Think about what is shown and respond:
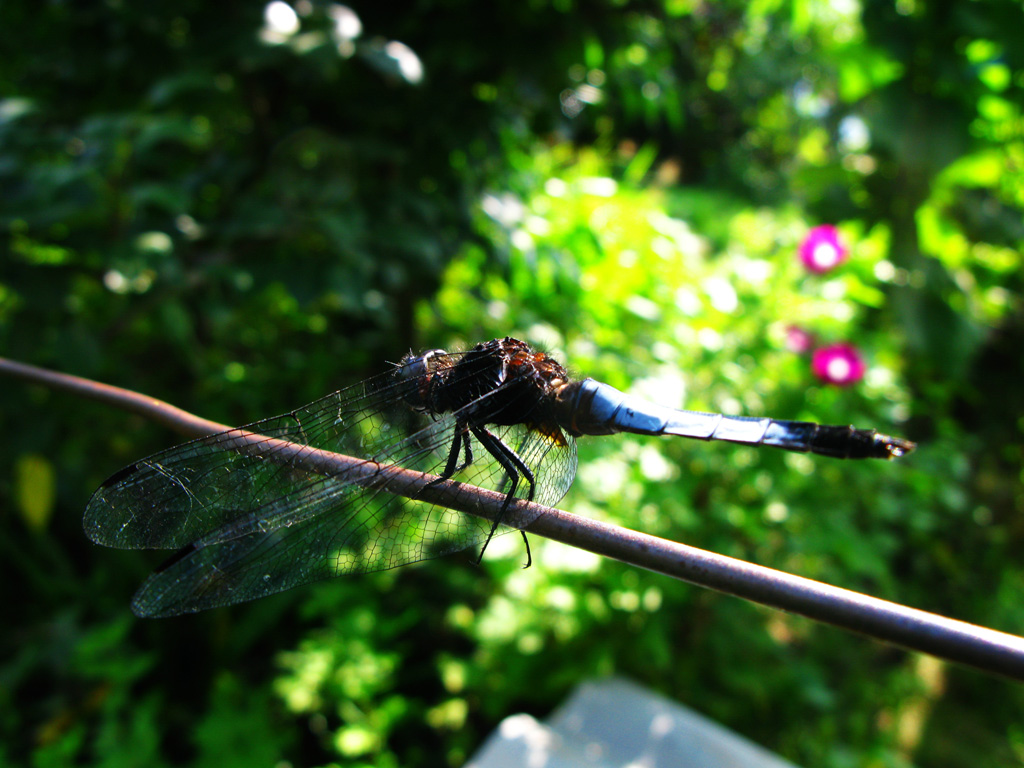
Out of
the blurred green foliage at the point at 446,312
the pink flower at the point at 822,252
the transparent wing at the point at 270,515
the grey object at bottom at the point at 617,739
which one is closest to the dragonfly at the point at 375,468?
the transparent wing at the point at 270,515

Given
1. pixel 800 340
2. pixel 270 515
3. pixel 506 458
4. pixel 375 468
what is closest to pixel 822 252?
pixel 800 340

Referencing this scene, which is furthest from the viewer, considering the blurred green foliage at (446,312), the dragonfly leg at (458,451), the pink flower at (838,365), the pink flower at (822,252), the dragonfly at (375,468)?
the pink flower at (822,252)

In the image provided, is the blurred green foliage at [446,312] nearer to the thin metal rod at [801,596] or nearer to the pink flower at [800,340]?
the pink flower at [800,340]

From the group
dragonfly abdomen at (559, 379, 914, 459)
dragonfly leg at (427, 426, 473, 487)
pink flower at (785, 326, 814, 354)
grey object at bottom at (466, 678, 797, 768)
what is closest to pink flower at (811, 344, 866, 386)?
pink flower at (785, 326, 814, 354)

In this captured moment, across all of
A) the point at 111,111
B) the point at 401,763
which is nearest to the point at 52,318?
the point at 111,111

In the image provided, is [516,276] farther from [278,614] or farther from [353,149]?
[278,614]
